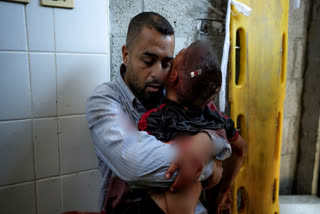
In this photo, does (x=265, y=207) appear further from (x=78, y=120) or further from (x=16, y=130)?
(x=16, y=130)

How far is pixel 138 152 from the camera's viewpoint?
71 centimetres

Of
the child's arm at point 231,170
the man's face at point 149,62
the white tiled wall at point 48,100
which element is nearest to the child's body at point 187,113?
the man's face at point 149,62

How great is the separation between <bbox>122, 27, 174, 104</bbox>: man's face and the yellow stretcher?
66 cm

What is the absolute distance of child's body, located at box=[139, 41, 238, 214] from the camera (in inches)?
30.4

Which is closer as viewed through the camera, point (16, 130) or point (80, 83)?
point (16, 130)

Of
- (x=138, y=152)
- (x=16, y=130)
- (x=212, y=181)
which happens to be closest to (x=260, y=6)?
(x=212, y=181)

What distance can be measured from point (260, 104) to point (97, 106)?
1236mm

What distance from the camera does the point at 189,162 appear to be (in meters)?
0.73

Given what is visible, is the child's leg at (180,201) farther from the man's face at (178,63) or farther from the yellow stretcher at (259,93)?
the yellow stretcher at (259,93)

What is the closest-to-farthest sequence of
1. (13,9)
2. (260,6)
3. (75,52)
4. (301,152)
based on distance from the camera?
(13,9) < (75,52) < (260,6) < (301,152)

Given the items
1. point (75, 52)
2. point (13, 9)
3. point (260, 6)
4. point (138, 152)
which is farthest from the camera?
point (260, 6)

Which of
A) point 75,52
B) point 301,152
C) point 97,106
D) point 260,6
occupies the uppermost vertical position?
point 260,6

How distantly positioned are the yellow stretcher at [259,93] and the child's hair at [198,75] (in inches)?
27.3

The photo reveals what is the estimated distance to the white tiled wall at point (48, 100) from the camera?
0.99m
